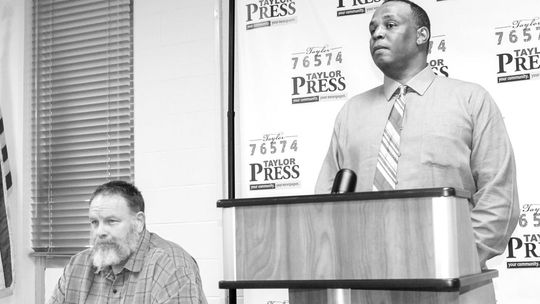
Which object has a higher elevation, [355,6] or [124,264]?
[355,6]

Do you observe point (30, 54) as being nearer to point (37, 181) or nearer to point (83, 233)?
point (37, 181)

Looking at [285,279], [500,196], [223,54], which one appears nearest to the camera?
[285,279]

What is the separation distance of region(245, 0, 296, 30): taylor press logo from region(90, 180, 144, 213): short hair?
1019 millimetres

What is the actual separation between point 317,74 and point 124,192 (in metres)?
1.01

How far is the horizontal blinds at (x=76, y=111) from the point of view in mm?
3770

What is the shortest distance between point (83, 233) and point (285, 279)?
2597 mm

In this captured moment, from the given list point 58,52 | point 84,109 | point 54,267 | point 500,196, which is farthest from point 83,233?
point 500,196

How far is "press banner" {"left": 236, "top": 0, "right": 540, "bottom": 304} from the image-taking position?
2.66m

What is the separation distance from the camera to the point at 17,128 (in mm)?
4039

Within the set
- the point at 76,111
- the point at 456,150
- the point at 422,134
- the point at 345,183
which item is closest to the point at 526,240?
the point at 456,150

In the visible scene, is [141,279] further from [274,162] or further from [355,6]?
[355,6]

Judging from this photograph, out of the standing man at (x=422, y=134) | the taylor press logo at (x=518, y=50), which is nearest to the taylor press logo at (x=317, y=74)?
the standing man at (x=422, y=134)

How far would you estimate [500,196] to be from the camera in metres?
2.59

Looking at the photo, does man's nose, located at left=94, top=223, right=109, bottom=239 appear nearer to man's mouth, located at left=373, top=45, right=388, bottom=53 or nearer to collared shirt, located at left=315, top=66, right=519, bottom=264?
collared shirt, located at left=315, top=66, right=519, bottom=264
